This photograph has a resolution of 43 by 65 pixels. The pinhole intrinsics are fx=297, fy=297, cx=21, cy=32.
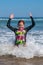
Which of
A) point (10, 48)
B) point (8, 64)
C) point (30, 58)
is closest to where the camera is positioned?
point (8, 64)

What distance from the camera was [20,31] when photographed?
10180 mm

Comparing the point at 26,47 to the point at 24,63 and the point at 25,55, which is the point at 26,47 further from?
the point at 24,63

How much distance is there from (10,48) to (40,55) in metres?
1.14

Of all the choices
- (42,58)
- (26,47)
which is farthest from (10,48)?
(42,58)

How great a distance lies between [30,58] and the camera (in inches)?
379

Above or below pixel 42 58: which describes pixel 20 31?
above

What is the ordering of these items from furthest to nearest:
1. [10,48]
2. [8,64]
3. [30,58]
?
[10,48] → [30,58] → [8,64]

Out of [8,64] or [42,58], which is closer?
[8,64]

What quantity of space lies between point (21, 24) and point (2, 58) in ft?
4.24

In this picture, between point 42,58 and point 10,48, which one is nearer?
point 42,58

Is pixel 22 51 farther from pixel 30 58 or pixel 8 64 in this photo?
pixel 8 64

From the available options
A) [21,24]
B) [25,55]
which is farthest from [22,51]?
[21,24]

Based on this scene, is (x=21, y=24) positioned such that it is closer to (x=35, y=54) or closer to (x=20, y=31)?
(x=20, y=31)

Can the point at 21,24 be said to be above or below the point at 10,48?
above
